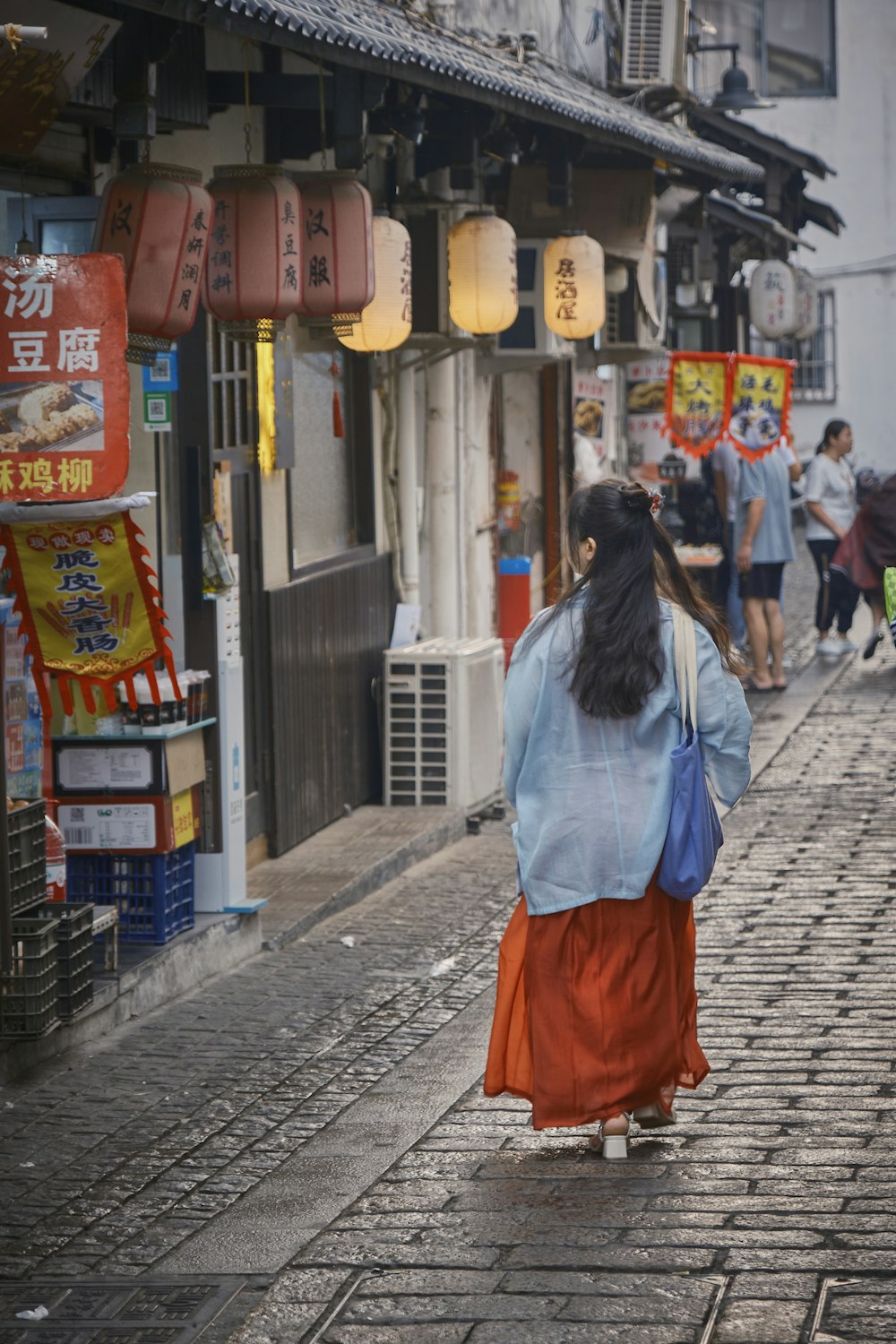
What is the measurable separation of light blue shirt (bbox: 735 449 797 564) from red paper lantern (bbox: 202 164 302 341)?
882 cm

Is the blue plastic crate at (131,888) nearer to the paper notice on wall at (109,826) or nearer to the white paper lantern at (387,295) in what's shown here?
the paper notice on wall at (109,826)

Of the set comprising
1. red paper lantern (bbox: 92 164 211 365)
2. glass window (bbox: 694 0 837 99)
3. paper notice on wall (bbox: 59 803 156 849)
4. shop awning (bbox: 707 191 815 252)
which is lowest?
paper notice on wall (bbox: 59 803 156 849)

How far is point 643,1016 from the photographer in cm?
609

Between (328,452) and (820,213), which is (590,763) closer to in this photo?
(328,452)

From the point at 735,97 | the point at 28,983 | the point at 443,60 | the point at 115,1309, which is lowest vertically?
Answer: the point at 115,1309

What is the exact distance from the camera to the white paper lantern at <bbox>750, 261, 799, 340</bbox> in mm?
22438

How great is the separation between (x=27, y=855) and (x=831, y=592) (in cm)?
1295

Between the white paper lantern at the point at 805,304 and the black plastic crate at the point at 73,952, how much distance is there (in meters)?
16.7

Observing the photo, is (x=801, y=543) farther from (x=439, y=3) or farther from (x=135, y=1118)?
(x=135, y=1118)

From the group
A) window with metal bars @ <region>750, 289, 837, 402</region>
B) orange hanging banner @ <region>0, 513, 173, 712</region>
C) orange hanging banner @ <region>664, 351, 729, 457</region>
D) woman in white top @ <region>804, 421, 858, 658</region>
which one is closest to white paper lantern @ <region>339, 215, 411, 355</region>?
orange hanging banner @ <region>0, 513, 173, 712</region>

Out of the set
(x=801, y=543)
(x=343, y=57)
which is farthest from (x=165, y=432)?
(x=801, y=543)

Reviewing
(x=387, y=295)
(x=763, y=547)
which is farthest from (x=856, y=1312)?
(x=763, y=547)

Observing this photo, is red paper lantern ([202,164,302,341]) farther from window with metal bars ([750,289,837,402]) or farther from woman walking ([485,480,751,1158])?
window with metal bars ([750,289,837,402])

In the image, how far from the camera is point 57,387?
21.6 feet
